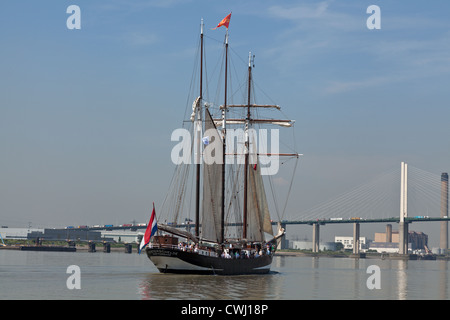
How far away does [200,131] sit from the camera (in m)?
69.7

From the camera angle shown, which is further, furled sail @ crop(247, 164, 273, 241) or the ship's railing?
furled sail @ crop(247, 164, 273, 241)

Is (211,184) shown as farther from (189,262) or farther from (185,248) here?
(189,262)

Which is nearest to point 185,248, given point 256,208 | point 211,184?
point 211,184

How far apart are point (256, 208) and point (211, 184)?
15.2 m

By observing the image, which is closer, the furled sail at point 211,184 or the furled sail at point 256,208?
the furled sail at point 211,184

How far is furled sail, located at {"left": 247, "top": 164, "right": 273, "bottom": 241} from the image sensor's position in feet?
269

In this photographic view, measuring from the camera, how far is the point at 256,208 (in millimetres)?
82688

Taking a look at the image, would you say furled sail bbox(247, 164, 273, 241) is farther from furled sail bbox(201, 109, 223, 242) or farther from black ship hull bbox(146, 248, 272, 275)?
furled sail bbox(201, 109, 223, 242)

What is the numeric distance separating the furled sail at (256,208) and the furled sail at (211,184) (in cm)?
1193

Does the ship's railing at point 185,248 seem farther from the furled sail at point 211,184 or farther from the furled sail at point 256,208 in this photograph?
the furled sail at point 256,208

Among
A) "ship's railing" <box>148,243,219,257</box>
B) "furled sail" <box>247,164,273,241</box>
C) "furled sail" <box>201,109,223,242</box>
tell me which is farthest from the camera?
"furled sail" <box>247,164,273,241</box>

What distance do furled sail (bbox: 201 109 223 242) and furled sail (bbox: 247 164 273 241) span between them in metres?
11.9

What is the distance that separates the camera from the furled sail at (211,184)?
68.4 m
